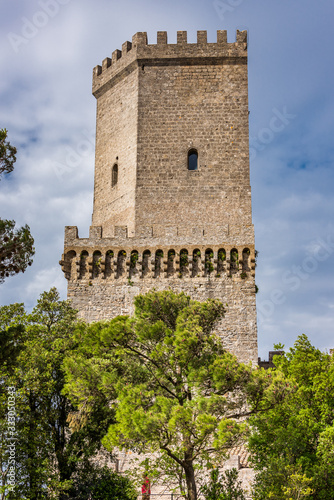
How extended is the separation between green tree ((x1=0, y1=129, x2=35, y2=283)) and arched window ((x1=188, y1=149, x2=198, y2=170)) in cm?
1236

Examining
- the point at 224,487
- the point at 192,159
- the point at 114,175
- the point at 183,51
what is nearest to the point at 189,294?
the point at 192,159

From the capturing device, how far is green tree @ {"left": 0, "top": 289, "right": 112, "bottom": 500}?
62.2 ft

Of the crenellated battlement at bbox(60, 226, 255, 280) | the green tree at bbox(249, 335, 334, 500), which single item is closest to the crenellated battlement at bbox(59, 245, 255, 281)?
the crenellated battlement at bbox(60, 226, 255, 280)

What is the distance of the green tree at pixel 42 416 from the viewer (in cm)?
1895

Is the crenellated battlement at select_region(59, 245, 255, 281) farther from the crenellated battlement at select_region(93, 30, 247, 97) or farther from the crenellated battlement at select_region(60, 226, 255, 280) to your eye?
the crenellated battlement at select_region(93, 30, 247, 97)

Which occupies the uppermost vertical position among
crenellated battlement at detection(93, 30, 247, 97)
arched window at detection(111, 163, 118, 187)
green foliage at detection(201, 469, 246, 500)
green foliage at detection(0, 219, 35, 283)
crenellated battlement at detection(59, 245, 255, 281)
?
crenellated battlement at detection(93, 30, 247, 97)

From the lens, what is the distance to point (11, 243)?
17109 mm

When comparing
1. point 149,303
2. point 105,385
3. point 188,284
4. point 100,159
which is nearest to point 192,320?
point 149,303

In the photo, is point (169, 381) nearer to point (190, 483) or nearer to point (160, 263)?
point (190, 483)

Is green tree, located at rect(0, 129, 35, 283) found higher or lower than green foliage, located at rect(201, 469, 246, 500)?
higher

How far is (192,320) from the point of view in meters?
17.9

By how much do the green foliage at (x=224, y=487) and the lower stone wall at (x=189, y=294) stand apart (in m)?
6.36

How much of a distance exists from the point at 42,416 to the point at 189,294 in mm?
8272

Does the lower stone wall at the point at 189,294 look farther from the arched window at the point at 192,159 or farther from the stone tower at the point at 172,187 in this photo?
the arched window at the point at 192,159
